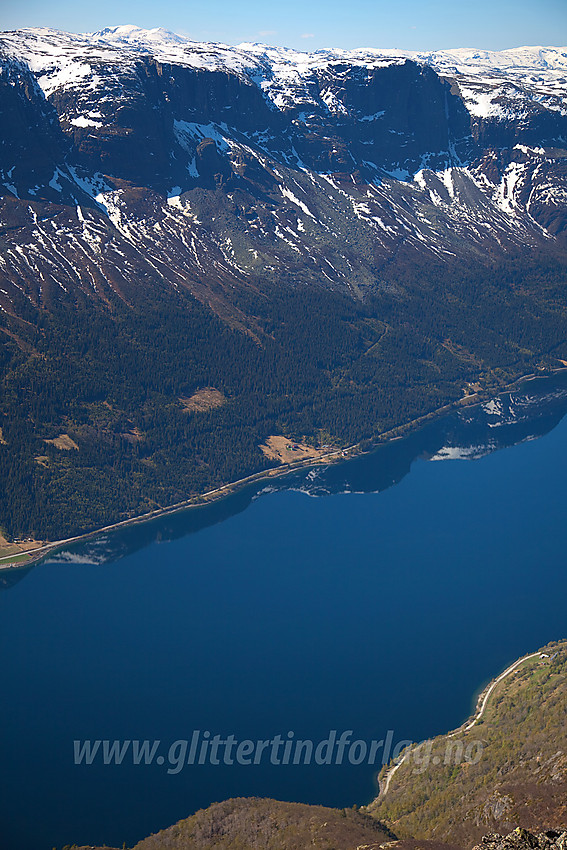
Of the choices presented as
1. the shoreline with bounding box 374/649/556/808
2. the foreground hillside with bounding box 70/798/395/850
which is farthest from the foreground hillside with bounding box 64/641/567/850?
the shoreline with bounding box 374/649/556/808

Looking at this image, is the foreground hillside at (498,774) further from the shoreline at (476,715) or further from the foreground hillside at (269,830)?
the foreground hillside at (269,830)

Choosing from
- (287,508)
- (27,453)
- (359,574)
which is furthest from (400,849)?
(27,453)

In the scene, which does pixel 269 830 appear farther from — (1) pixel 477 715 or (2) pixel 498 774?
(1) pixel 477 715

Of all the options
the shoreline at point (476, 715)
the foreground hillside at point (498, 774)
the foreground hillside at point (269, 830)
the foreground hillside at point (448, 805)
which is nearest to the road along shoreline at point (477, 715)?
the shoreline at point (476, 715)

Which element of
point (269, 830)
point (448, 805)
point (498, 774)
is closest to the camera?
point (269, 830)

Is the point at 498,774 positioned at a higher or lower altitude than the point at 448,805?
higher

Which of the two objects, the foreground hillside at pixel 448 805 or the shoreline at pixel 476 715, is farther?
the shoreline at pixel 476 715

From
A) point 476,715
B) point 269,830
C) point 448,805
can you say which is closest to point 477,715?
point 476,715
